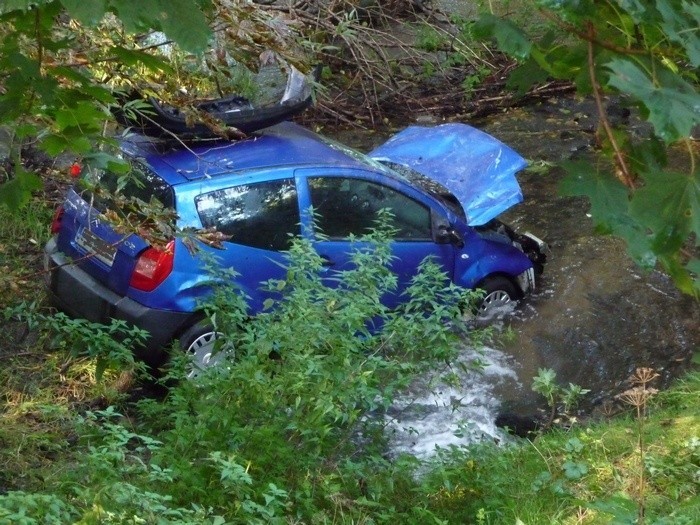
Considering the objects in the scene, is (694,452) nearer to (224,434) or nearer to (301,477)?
(301,477)

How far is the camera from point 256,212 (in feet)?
21.0

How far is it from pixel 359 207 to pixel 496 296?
164 centimetres

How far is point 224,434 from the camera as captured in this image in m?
4.64

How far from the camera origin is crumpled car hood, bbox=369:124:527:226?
7.39 m

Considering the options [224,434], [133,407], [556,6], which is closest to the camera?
[556,6]

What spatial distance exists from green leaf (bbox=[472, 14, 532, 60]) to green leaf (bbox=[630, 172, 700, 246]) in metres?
0.48

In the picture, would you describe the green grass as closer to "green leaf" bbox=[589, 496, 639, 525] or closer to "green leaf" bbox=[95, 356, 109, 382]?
"green leaf" bbox=[589, 496, 639, 525]

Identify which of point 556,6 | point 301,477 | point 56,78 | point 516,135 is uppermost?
point 556,6

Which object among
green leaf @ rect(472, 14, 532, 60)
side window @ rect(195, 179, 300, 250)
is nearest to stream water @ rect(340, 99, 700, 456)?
side window @ rect(195, 179, 300, 250)

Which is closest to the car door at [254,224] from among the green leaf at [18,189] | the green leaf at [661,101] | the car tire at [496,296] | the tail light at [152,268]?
the tail light at [152,268]

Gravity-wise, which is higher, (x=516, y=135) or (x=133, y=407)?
(x=133, y=407)

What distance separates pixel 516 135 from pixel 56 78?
9.48 meters

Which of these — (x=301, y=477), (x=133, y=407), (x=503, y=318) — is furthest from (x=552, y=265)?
(x=301, y=477)

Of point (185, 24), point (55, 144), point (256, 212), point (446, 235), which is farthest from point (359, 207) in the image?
point (185, 24)
